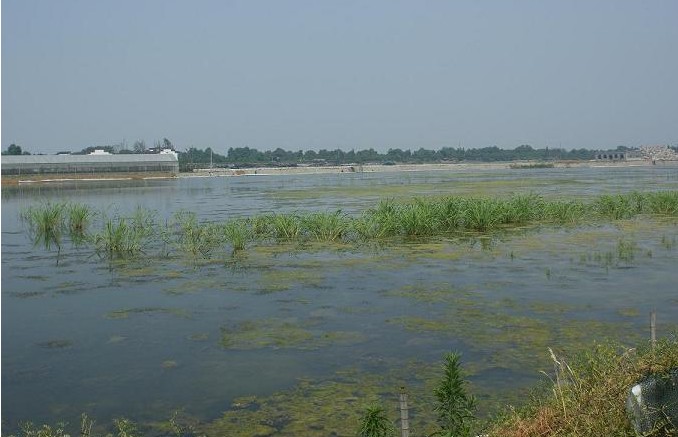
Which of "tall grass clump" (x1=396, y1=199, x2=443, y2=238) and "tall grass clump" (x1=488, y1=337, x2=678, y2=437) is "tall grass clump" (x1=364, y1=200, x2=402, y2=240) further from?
"tall grass clump" (x1=488, y1=337, x2=678, y2=437)

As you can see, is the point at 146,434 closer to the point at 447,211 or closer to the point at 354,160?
the point at 447,211

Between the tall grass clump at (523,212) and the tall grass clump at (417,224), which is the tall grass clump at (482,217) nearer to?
the tall grass clump at (523,212)

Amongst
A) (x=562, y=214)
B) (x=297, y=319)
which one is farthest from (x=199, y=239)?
→ (x=562, y=214)

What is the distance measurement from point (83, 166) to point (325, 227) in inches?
2267

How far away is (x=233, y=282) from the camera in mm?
10820

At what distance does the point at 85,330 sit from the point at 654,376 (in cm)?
679

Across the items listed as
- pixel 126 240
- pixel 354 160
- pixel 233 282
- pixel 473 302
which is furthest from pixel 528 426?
pixel 354 160

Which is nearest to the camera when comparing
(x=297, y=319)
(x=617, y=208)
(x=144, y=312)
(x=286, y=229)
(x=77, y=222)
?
(x=297, y=319)

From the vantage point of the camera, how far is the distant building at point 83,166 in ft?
211

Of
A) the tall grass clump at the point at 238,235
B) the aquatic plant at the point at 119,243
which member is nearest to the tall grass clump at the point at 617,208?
the tall grass clump at the point at 238,235

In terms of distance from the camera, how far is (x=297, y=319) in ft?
27.9

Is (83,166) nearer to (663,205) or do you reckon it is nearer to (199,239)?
(199,239)

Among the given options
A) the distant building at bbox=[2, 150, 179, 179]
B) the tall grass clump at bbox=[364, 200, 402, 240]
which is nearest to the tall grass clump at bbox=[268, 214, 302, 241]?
the tall grass clump at bbox=[364, 200, 402, 240]

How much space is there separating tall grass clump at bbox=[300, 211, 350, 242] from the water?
1476 mm
